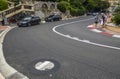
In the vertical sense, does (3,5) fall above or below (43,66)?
above

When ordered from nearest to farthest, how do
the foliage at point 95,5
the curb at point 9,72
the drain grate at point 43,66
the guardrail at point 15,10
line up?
the curb at point 9,72 → the drain grate at point 43,66 → the guardrail at point 15,10 → the foliage at point 95,5

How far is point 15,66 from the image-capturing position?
7340 mm

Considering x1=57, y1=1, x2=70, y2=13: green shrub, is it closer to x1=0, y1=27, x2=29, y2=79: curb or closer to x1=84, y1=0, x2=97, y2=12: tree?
x1=84, y1=0, x2=97, y2=12: tree

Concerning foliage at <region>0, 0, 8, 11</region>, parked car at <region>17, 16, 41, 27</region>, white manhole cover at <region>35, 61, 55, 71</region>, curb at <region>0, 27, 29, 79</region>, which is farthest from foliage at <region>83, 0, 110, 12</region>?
curb at <region>0, 27, 29, 79</region>

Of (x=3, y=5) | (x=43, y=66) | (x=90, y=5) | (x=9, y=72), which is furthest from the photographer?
(x=90, y=5)

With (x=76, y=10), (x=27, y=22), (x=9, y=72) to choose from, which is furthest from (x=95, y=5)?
(x=9, y=72)

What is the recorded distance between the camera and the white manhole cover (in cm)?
707

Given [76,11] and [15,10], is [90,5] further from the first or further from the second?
[15,10]

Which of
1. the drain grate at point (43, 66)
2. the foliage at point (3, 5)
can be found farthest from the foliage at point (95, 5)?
the drain grate at point (43, 66)

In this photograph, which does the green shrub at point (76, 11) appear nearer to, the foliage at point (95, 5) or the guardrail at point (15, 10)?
the foliage at point (95, 5)

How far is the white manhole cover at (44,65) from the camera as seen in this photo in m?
7.07

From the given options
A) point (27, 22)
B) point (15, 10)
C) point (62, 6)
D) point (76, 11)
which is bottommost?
point (76, 11)

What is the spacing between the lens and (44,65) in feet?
24.5

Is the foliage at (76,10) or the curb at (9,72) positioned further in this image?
the foliage at (76,10)
